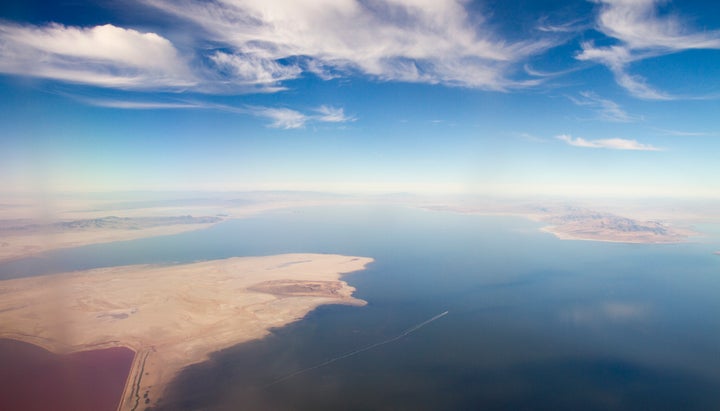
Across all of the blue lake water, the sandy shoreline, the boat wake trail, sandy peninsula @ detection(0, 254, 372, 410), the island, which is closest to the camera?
the blue lake water

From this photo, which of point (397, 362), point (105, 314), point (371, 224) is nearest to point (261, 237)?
point (371, 224)

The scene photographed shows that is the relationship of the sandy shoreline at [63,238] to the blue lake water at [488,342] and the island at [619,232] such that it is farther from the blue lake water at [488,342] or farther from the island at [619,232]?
the island at [619,232]

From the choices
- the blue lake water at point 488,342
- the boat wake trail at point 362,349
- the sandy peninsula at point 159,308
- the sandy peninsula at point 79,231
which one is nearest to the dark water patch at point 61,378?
the sandy peninsula at point 159,308

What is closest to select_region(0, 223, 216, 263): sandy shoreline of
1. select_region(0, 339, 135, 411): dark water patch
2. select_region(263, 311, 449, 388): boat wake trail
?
select_region(0, 339, 135, 411): dark water patch

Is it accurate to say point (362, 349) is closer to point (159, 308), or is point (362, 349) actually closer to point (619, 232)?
point (159, 308)

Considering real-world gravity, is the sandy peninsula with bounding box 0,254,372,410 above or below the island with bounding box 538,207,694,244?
below

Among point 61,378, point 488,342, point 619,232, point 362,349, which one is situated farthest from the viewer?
point 619,232

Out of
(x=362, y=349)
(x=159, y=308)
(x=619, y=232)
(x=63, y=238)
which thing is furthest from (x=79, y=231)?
(x=619, y=232)

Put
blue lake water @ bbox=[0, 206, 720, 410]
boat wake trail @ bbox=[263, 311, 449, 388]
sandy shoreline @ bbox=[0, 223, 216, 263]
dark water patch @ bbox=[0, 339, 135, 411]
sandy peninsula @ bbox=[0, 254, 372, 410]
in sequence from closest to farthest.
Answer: dark water patch @ bbox=[0, 339, 135, 411] → blue lake water @ bbox=[0, 206, 720, 410] → boat wake trail @ bbox=[263, 311, 449, 388] → sandy peninsula @ bbox=[0, 254, 372, 410] → sandy shoreline @ bbox=[0, 223, 216, 263]

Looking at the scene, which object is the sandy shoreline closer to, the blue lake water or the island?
the blue lake water
